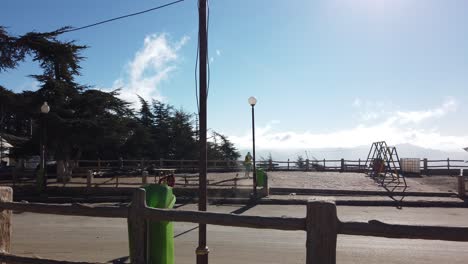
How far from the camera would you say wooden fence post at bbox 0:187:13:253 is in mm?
5898

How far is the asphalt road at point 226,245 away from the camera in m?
9.17

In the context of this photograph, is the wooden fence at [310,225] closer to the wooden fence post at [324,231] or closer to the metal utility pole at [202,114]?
the wooden fence post at [324,231]

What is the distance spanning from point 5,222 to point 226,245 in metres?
5.54

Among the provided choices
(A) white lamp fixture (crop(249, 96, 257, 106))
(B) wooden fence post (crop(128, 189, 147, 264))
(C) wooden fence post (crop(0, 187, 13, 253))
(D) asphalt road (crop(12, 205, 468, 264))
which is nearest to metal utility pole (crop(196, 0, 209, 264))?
(B) wooden fence post (crop(128, 189, 147, 264))

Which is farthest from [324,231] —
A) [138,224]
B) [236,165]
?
[236,165]

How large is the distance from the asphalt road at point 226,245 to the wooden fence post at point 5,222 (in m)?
3.03

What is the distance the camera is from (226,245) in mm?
10500

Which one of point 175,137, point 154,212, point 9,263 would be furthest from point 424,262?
point 175,137

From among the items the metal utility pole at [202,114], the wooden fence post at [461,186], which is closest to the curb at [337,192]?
the wooden fence post at [461,186]

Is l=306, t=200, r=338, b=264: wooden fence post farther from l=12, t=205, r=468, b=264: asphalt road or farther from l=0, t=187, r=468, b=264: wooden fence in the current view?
l=12, t=205, r=468, b=264: asphalt road

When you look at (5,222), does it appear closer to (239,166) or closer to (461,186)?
(461,186)

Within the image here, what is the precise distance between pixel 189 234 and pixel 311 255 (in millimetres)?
8382

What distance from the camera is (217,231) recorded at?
12.4 m

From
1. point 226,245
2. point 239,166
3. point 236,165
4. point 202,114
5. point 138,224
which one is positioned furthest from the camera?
point 236,165
